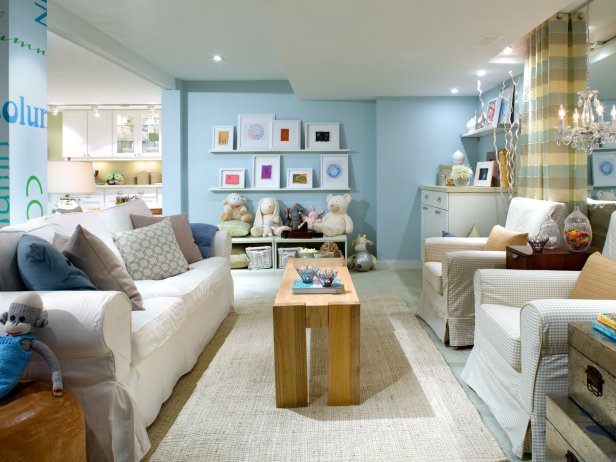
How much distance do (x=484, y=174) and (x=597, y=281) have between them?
126 inches

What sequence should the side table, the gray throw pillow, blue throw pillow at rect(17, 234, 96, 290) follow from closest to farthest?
blue throw pillow at rect(17, 234, 96, 290), the gray throw pillow, the side table

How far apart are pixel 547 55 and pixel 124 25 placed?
326 cm

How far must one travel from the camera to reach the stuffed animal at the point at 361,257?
596 centimetres

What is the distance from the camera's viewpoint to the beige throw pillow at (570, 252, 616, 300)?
2.18 metres

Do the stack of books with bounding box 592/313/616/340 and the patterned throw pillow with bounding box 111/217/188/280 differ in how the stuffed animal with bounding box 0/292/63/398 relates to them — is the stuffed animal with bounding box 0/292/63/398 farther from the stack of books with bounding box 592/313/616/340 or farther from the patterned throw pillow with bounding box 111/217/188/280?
the stack of books with bounding box 592/313/616/340

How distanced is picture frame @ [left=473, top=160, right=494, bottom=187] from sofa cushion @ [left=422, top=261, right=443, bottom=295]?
1.78 metres

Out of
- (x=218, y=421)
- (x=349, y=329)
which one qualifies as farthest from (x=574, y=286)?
(x=218, y=421)

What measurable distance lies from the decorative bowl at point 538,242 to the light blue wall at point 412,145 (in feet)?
10.2

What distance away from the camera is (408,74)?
4.71 meters

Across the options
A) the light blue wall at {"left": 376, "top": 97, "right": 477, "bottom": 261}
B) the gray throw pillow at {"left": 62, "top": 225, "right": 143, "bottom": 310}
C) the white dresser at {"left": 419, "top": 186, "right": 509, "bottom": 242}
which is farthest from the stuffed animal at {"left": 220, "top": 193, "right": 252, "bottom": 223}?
the gray throw pillow at {"left": 62, "top": 225, "right": 143, "bottom": 310}

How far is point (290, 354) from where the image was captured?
2.40 metres

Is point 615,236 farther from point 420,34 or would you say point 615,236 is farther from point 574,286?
point 420,34

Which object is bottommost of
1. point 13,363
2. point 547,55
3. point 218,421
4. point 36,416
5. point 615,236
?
point 218,421

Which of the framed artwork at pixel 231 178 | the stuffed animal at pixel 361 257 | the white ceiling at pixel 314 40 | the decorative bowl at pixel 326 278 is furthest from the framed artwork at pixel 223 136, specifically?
the decorative bowl at pixel 326 278
